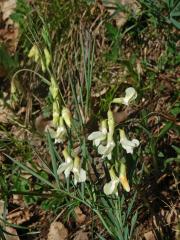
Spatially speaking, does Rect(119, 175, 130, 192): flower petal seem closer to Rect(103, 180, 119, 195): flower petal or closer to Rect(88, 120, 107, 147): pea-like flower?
Rect(103, 180, 119, 195): flower petal

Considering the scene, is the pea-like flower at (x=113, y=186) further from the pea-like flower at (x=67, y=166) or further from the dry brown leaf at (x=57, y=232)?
the dry brown leaf at (x=57, y=232)

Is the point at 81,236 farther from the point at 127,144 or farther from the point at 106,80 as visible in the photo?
the point at 106,80

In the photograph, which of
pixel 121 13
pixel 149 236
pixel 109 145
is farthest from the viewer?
pixel 121 13

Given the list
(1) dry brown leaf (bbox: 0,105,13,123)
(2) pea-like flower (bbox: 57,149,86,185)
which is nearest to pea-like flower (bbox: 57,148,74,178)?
(2) pea-like flower (bbox: 57,149,86,185)

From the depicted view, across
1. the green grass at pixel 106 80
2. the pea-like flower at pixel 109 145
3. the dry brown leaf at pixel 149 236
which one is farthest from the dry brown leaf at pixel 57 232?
the pea-like flower at pixel 109 145

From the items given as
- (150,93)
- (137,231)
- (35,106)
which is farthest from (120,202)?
(35,106)

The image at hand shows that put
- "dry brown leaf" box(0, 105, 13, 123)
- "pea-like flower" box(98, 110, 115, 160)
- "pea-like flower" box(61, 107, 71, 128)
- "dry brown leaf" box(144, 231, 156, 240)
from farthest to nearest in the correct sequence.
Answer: "dry brown leaf" box(0, 105, 13, 123), "dry brown leaf" box(144, 231, 156, 240), "pea-like flower" box(61, 107, 71, 128), "pea-like flower" box(98, 110, 115, 160)

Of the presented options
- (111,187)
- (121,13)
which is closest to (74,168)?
(111,187)

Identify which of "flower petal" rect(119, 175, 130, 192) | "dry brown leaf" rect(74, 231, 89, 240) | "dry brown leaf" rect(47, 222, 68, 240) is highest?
"flower petal" rect(119, 175, 130, 192)
